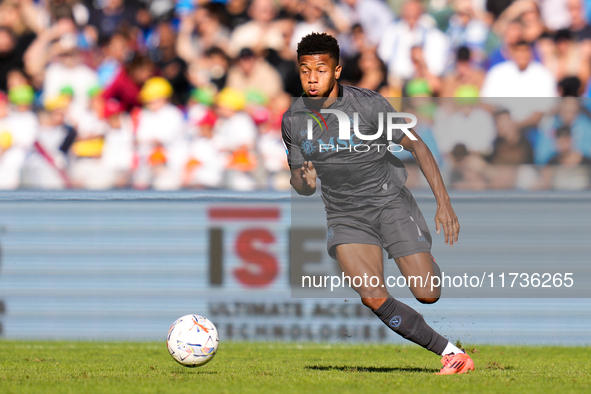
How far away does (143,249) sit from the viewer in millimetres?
8508

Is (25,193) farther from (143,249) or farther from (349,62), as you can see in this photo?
(349,62)

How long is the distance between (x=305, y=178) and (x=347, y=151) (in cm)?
43

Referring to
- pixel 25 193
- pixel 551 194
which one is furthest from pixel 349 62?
pixel 25 193

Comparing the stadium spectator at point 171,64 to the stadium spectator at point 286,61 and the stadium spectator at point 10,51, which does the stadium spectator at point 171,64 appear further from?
the stadium spectator at point 10,51

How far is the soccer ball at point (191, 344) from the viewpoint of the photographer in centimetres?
559

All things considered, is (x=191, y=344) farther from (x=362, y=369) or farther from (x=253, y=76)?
(x=253, y=76)

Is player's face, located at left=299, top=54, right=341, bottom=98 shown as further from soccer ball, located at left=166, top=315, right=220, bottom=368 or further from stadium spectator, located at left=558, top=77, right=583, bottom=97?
stadium spectator, located at left=558, top=77, right=583, bottom=97

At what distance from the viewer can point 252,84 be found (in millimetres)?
10500

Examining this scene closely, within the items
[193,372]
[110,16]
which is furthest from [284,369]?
[110,16]

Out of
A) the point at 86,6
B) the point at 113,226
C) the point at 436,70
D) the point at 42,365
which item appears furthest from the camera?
the point at 86,6

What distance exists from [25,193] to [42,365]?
112 inches

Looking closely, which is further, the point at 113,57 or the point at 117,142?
the point at 113,57

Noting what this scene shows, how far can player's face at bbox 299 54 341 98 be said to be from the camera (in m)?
5.66

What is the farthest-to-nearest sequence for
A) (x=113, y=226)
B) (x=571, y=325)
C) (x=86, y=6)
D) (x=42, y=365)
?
(x=86, y=6), (x=113, y=226), (x=571, y=325), (x=42, y=365)
